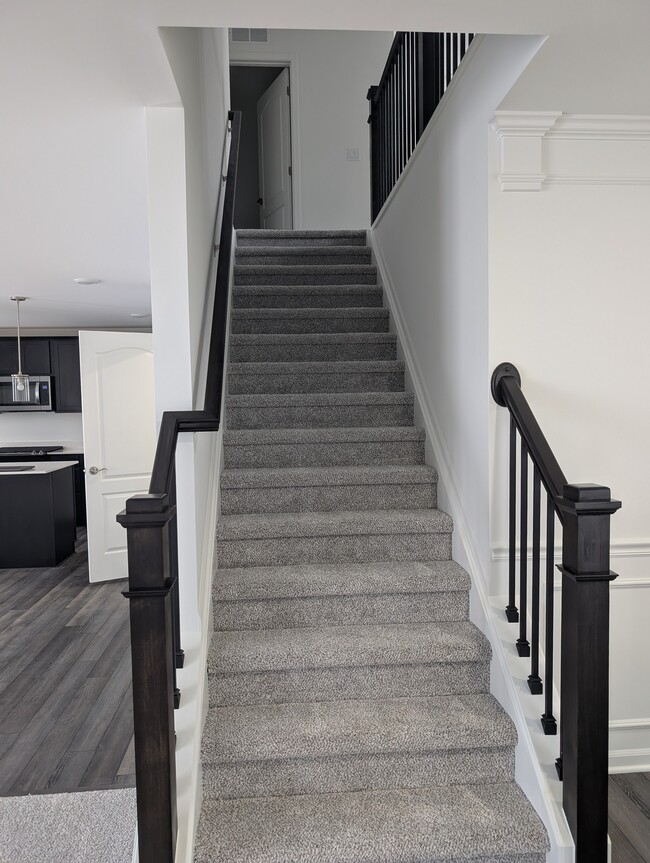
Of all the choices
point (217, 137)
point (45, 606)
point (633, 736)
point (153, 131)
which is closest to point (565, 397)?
point (633, 736)

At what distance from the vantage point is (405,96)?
3732 mm

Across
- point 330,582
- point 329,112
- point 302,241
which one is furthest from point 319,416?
point 329,112

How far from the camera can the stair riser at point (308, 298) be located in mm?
4156

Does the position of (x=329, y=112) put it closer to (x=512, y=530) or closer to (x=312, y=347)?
(x=312, y=347)

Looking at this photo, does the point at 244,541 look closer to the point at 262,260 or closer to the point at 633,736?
the point at 633,736

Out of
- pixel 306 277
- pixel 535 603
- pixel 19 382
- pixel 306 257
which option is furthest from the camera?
pixel 19 382

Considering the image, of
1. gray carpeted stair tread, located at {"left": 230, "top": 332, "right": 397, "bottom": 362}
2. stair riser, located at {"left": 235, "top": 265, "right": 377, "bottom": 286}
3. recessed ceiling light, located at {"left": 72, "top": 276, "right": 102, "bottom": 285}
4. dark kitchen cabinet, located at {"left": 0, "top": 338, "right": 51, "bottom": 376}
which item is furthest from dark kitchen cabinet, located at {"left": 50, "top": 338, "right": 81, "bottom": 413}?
gray carpeted stair tread, located at {"left": 230, "top": 332, "right": 397, "bottom": 362}

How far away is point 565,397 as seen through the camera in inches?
90.6

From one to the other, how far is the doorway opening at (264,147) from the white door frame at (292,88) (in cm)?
6

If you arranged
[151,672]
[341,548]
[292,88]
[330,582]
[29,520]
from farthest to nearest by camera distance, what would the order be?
[292,88]
[29,520]
[341,548]
[330,582]
[151,672]

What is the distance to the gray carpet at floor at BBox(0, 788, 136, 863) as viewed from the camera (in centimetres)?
207

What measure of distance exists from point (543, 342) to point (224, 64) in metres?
3.20

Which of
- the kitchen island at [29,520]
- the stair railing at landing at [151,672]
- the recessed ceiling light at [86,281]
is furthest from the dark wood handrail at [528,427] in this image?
the kitchen island at [29,520]

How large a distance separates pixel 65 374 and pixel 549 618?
6.79 m
